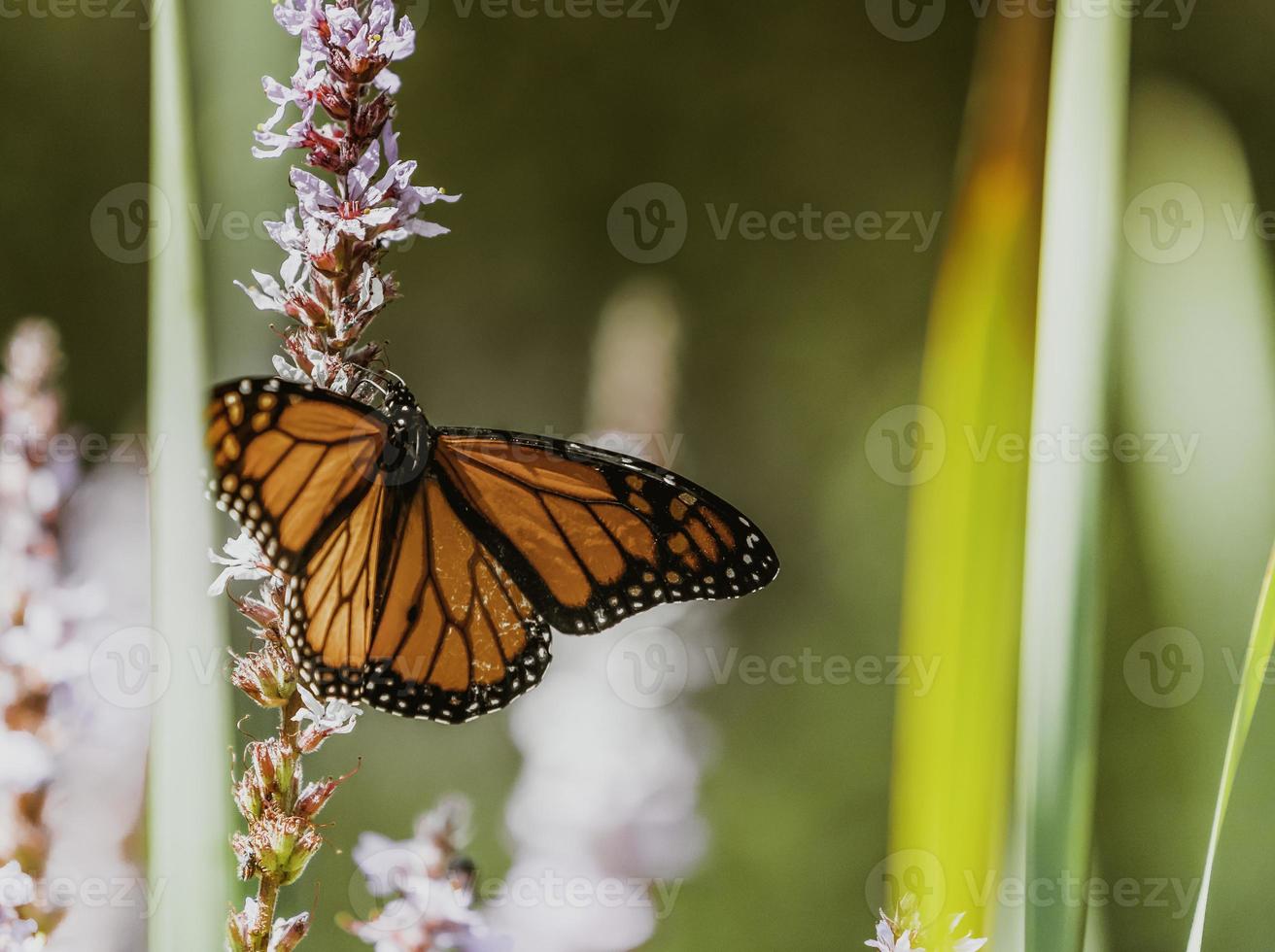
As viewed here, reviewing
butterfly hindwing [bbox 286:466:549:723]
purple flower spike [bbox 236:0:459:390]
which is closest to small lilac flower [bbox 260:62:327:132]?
purple flower spike [bbox 236:0:459:390]

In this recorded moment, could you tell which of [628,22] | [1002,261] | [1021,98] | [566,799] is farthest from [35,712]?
[628,22]

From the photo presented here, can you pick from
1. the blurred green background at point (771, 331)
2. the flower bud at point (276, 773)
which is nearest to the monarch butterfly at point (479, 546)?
the flower bud at point (276, 773)

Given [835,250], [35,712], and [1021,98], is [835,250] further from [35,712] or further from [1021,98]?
[35,712]

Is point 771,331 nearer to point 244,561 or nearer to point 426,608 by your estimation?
point 426,608

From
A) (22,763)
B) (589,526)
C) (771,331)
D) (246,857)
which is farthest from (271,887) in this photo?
(771,331)

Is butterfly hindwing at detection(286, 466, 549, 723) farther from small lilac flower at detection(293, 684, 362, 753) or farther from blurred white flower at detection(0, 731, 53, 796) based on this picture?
blurred white flower at detection(0, 731, 53, 796)

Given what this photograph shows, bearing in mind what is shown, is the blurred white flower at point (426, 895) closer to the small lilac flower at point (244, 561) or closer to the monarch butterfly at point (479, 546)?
the monarch butterfly at point (479, 546)

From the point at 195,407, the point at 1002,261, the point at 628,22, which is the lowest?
the point at 195,407
